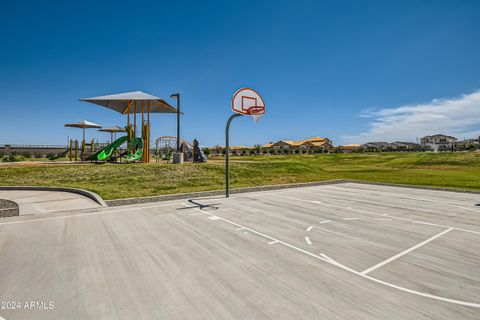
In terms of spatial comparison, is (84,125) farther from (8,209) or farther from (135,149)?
(8,209)

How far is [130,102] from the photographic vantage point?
20.5 meters

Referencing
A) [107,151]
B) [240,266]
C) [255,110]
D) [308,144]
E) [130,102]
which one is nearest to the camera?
[240,266]

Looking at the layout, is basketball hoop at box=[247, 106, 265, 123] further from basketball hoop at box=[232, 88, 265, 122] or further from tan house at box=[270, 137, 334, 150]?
tan house at box=[270, 137, 334, 150]

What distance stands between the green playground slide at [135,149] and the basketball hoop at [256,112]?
13023mm

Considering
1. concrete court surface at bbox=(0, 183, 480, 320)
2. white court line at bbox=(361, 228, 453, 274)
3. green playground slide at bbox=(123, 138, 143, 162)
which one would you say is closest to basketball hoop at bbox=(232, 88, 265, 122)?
concrete court surface at bbox=(0, 183, 480, 320)

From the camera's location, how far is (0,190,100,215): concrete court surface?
8.86 m

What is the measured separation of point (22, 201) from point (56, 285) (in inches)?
339

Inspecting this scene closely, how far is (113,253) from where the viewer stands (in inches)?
200

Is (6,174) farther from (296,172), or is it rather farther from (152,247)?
(296,172)

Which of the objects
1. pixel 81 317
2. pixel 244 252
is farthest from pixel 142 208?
pixel 81 317

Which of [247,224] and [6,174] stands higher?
[6,174]

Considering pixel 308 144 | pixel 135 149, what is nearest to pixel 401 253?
pixel 135 149

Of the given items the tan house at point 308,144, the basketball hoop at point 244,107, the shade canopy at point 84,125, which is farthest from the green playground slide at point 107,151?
the tan house at point 308,144

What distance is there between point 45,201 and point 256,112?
33.5 feet
